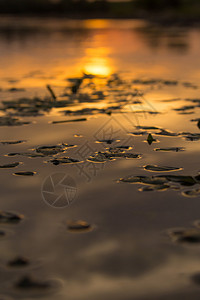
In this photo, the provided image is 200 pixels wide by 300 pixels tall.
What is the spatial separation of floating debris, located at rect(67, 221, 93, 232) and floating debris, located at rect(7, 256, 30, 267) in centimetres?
34

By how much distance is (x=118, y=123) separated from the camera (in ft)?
15.2

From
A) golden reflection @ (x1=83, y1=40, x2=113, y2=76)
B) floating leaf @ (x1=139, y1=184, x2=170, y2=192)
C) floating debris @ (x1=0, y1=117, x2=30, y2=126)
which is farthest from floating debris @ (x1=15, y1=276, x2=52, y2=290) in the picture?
golden reflection @ (x1=83, y1=40, x2=113, y2=76)

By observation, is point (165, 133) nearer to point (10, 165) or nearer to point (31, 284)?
point (10, 165)

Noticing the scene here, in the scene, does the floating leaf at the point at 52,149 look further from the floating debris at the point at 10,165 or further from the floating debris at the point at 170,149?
the floating debris at the point at 170,149

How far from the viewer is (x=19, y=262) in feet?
6.40

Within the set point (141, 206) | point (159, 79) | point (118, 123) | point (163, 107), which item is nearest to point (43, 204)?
point (141, 206)

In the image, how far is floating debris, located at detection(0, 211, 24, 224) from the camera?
2.35m

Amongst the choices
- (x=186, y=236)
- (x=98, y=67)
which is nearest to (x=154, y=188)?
(x=186, y=236)

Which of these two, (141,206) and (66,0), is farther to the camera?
(66,0)

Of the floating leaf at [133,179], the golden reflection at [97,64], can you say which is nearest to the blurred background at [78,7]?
the golden reflection at [97,64]

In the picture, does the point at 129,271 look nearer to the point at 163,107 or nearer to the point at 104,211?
the point at 104,211

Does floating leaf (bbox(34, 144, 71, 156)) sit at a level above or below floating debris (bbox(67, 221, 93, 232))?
above

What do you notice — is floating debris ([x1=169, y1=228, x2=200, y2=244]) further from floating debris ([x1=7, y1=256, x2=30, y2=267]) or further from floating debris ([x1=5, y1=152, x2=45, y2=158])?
floating debris ([x1=5, y1=152, x2=45, y2=158])

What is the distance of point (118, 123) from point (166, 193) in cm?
202
